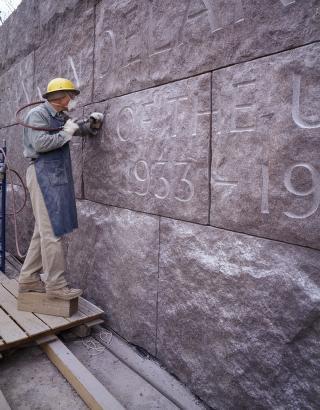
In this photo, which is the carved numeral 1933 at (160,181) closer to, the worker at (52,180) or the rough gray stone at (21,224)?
the worker at (52,180)

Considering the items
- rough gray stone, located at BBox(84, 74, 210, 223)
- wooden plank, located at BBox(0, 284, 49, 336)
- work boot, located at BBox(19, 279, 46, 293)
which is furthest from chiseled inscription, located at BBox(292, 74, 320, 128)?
work boot, located at BBox(19, 279, 46, 293)

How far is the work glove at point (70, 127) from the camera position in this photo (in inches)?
111

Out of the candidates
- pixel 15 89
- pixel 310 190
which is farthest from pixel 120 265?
pixel 15 89

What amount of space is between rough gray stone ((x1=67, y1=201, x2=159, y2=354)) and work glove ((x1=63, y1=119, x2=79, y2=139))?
2.33 feet

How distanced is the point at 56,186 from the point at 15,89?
9.29ft

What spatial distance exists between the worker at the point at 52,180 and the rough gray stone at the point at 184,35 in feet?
1.52

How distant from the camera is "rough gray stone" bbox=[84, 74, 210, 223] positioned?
224cm

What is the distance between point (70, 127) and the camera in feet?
9.31

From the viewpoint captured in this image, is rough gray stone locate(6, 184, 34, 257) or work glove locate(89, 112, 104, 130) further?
rough gray stone locate(6, 184, 34, 257)

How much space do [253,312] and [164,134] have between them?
4.21 ft

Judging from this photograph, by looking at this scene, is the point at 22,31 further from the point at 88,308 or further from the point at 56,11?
the point at 88,308

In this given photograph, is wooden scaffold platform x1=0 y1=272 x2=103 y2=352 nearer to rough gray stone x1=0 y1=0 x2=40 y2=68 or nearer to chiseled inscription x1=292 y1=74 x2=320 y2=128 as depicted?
chiseled inscription x1=292 y1=74 x2=320 y2=128

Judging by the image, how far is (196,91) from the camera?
2.24m

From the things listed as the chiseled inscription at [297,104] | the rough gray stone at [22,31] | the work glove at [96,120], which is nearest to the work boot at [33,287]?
the work glove at [96,120]
